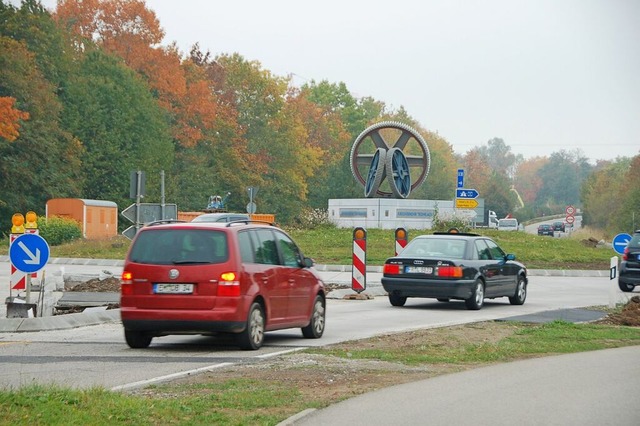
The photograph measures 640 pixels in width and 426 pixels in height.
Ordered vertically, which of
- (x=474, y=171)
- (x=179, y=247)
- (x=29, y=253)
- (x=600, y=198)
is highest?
(x=474, y=171)

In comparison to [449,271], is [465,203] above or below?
above

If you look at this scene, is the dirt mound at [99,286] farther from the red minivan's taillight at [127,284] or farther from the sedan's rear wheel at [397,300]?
the red minivan's taillight at [127,284]

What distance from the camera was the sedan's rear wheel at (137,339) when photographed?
16016 mm

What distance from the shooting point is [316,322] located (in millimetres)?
18078

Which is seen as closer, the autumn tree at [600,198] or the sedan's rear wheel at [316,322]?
the sedan's rear wheel at [316,322]

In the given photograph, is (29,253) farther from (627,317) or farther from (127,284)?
(627,317)

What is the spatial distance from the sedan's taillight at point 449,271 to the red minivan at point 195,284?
8744mm

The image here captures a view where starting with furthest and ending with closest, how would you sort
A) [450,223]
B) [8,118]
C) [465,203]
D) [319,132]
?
[319,132], [8,118], [450,223], [465,203]

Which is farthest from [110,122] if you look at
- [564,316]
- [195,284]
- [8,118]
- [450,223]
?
[195,284]

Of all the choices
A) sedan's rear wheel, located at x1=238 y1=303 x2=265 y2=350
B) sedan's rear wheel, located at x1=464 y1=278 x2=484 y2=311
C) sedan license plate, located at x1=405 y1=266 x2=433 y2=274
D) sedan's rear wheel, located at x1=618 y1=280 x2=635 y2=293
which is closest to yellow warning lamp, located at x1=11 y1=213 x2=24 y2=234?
sedan's rear wheel, located at x1=238 y1=303 x2=265 y2=350

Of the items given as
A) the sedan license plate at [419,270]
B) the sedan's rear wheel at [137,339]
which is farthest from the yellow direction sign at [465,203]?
the sedan's rear wheel at [137,339]

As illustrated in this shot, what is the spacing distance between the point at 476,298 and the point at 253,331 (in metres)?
9.87

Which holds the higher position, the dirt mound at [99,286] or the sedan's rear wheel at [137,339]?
the dirt mound at [99,286]

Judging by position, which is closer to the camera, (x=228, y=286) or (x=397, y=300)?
(x=228, y=286)
